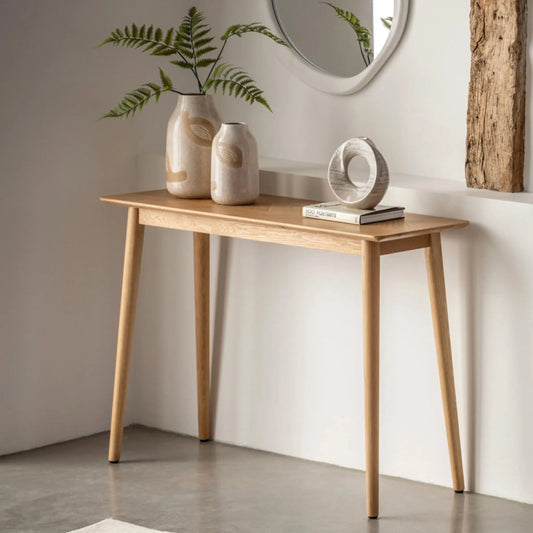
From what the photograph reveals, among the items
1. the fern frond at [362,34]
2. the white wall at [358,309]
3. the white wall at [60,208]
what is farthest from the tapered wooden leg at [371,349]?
the white wall at [60,208]

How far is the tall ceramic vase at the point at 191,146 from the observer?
3.24 metres

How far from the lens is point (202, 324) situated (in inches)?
139

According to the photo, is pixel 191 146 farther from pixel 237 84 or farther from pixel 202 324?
pixel 202 324

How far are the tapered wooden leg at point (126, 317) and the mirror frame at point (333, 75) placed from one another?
2.15 feet

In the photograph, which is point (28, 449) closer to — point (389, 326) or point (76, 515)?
point (76, 515)

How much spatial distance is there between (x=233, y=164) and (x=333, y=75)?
480mm

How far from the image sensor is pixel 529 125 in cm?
302

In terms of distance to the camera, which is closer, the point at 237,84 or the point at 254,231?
the point at 254,231

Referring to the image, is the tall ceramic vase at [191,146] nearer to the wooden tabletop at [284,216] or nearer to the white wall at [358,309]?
the wooden tabletop at [284,216]

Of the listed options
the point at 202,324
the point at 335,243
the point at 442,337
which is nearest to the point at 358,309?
the point at 442,337

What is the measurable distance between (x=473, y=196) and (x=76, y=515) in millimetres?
1314

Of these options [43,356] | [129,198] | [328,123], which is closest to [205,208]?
[129,198]

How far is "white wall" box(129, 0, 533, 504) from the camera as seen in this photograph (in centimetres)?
299

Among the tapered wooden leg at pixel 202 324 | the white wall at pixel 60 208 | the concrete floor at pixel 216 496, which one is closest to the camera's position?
the concrete floor at pixel 216 496
